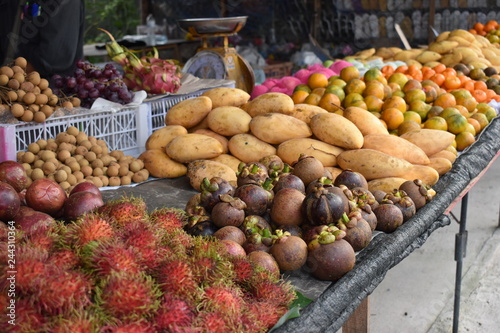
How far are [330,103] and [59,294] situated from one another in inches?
81.8

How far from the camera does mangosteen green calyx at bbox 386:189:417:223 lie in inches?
72.2

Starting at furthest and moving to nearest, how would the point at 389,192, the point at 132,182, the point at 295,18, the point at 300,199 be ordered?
the point at 295,18 → the point at 132,182 → the point at 389,192 → the point at 300,199

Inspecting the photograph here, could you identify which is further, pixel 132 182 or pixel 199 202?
pixel 132 182

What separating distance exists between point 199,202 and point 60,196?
433mm

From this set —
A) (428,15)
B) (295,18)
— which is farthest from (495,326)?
(295,18)

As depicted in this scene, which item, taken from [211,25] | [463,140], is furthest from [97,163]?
[211,25]

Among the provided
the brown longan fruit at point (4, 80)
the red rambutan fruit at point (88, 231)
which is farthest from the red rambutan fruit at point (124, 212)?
the brown longan fruit at point (4, 80)

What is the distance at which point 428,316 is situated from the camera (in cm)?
285

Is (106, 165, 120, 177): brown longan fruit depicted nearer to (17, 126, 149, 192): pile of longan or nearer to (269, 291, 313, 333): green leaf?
(17, 126, 149, 192): pile of longan

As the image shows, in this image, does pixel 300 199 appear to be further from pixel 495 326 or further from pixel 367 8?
pixel 367 8

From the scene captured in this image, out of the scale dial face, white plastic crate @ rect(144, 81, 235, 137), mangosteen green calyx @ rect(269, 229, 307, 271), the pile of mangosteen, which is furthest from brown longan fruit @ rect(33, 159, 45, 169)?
the scale dial face

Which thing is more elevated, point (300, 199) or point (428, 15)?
point (428, 15)

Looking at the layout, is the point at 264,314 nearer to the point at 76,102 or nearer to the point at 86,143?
the point at 86,143

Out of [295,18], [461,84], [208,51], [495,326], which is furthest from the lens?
[295,18]
